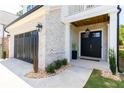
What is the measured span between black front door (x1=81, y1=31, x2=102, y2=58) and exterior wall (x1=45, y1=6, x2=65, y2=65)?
357 cm

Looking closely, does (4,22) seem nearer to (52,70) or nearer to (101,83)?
(52,70)

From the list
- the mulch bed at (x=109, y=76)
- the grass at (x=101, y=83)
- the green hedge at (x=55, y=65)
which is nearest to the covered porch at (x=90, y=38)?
the green hedge at (x=55, y=65)

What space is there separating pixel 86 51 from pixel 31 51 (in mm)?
5232

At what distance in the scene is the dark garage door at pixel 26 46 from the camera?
1051 centimetres

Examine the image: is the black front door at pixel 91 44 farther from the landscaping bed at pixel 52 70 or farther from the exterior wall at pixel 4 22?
the exterior wall at pixel 4 22

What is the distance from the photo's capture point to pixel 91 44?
12.6 meters

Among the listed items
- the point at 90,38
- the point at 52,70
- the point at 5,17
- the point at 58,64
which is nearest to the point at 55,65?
the point at 58,64

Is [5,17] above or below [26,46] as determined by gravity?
above

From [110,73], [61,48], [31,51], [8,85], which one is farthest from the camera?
[31,51]

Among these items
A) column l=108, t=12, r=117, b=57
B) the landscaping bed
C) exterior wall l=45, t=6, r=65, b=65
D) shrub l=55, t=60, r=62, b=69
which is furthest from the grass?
exterior wall l=45, t=6, r=65, b=65

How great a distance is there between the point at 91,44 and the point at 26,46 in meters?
5.96

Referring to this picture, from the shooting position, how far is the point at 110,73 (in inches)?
290

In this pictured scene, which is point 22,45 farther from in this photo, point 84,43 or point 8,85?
point 8,85

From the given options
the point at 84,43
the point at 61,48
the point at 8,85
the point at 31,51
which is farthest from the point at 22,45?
the point at 8,85
